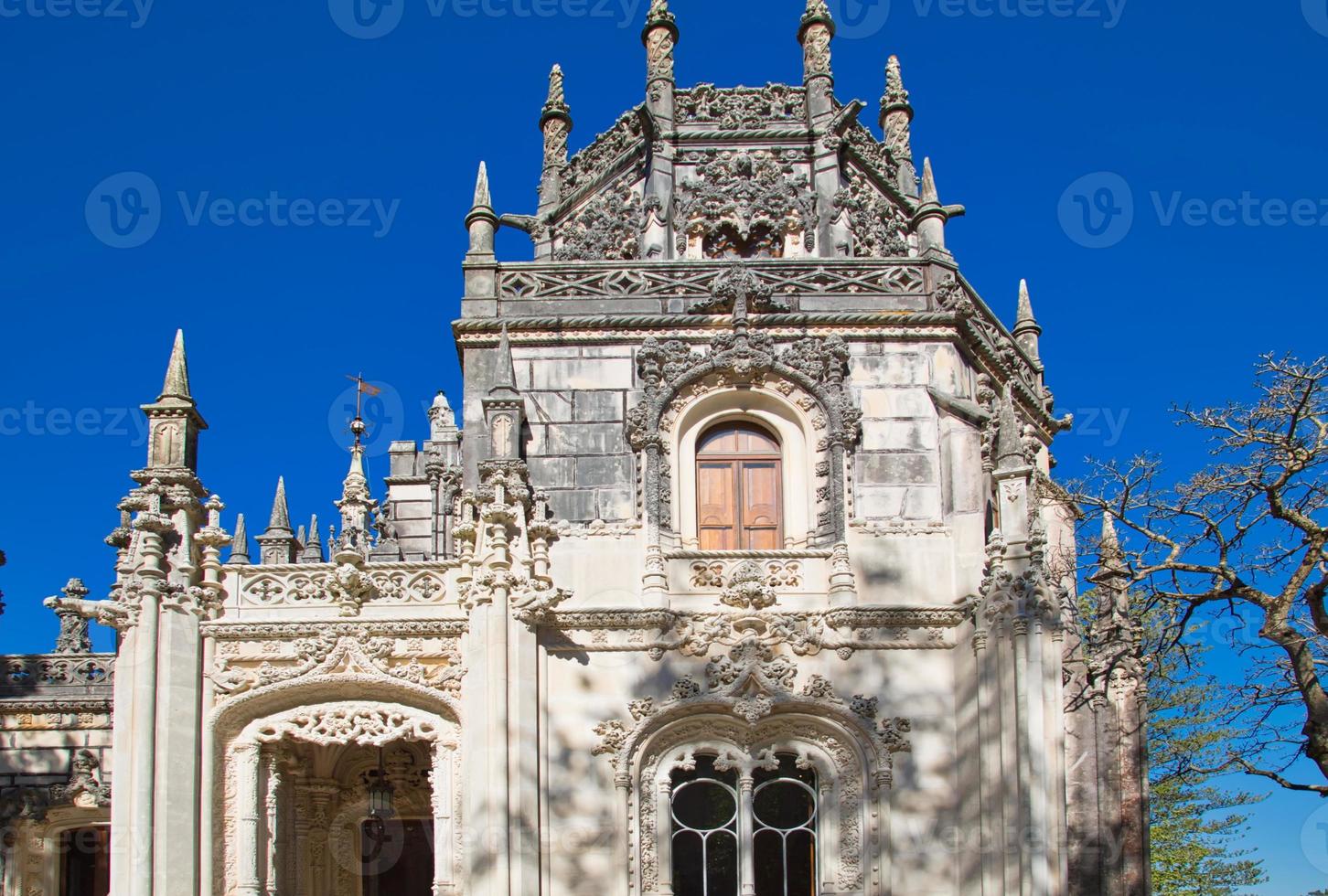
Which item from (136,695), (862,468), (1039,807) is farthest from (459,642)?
(1039,807)

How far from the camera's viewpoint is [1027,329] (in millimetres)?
26000

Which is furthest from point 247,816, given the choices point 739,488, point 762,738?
point 739,488

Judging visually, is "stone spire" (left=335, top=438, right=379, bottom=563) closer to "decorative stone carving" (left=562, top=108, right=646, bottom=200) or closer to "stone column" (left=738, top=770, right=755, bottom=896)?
"decorative stone carving" (left=562, top=108, right=646, bottom=200)

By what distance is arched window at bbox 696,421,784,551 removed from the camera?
21172mm

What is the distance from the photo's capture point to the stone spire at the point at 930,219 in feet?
73.0

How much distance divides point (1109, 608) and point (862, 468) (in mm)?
6729

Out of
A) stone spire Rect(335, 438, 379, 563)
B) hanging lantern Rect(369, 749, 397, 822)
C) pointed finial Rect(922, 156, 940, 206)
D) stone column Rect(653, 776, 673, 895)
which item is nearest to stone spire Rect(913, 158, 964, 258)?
pointed finial Rect(922, 156, 940, 206)

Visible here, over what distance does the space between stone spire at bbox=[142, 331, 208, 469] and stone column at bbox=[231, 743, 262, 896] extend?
3.59 m

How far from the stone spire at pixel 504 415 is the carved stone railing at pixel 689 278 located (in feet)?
5.44

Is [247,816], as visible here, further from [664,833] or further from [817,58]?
[817,58]

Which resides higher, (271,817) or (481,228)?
(481,228)

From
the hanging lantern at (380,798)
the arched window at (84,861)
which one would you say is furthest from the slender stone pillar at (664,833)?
the arched window at (84,861)

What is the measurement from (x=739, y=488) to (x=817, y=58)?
333 inches

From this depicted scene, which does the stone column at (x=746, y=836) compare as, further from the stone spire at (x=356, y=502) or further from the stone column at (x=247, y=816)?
the stone spire at (x=356, y=502)
